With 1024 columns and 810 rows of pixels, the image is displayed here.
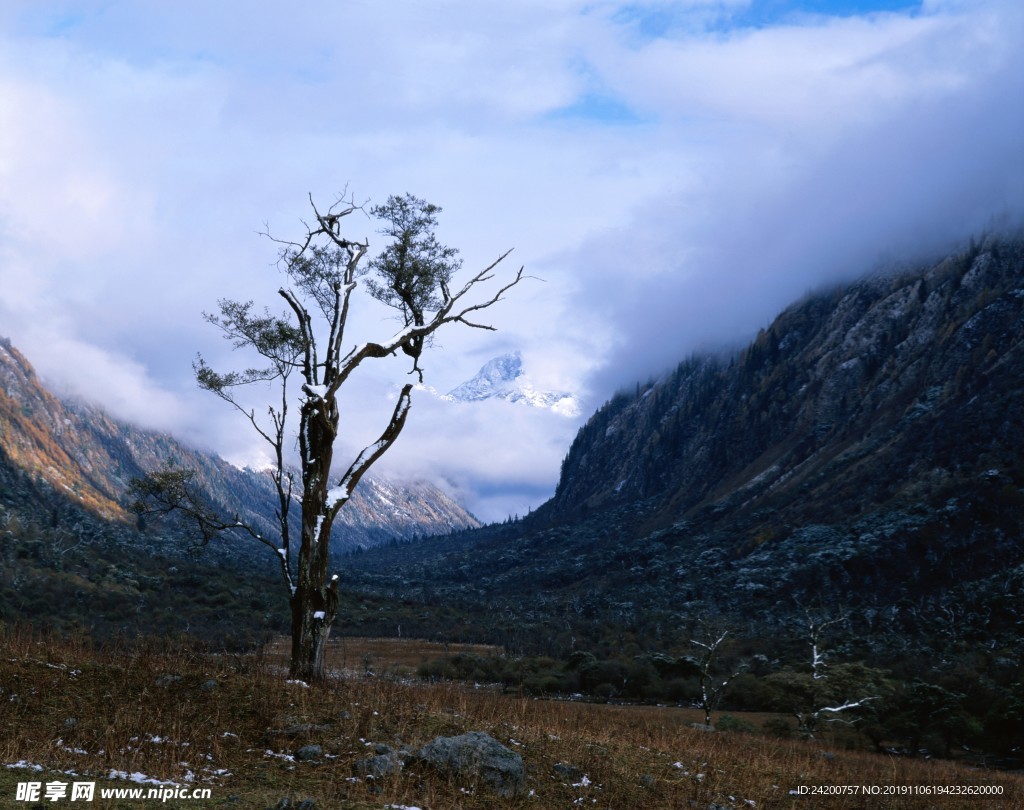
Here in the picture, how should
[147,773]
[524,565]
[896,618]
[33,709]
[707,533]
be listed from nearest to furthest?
1. [147,773]
2. [33,709]
3. [896,618]
4. [707,533]
5. [524,565]

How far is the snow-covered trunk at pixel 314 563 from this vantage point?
1455 cm

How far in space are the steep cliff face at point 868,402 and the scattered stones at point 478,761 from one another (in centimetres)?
9235

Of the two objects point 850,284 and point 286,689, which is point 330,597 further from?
point 850,284

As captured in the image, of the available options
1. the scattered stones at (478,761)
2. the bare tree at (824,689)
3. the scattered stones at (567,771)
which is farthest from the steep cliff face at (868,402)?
the scattered stones at (478,761)

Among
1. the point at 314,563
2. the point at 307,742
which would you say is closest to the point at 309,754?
the point at 307,742

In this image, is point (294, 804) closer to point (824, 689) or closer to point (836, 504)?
point (824, 689)

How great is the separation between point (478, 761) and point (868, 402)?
135296 mm

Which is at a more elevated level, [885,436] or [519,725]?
[885,436]

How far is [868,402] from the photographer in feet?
424

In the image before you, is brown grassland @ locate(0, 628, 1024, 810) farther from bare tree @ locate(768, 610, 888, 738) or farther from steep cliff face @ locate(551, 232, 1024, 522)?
steep cliff face @ locate(551, 232, 1024, 522)

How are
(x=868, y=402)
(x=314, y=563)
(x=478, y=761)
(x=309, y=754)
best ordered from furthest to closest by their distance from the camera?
1. (x=868, y=402)
2. (x=314, y=563)
3. (x=309, y=754)
4. (x=478, y=761)

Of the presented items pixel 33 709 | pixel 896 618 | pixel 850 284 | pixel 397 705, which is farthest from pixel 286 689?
pixel 850 284

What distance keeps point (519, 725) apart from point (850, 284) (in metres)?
173

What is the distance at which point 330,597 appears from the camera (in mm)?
14820
